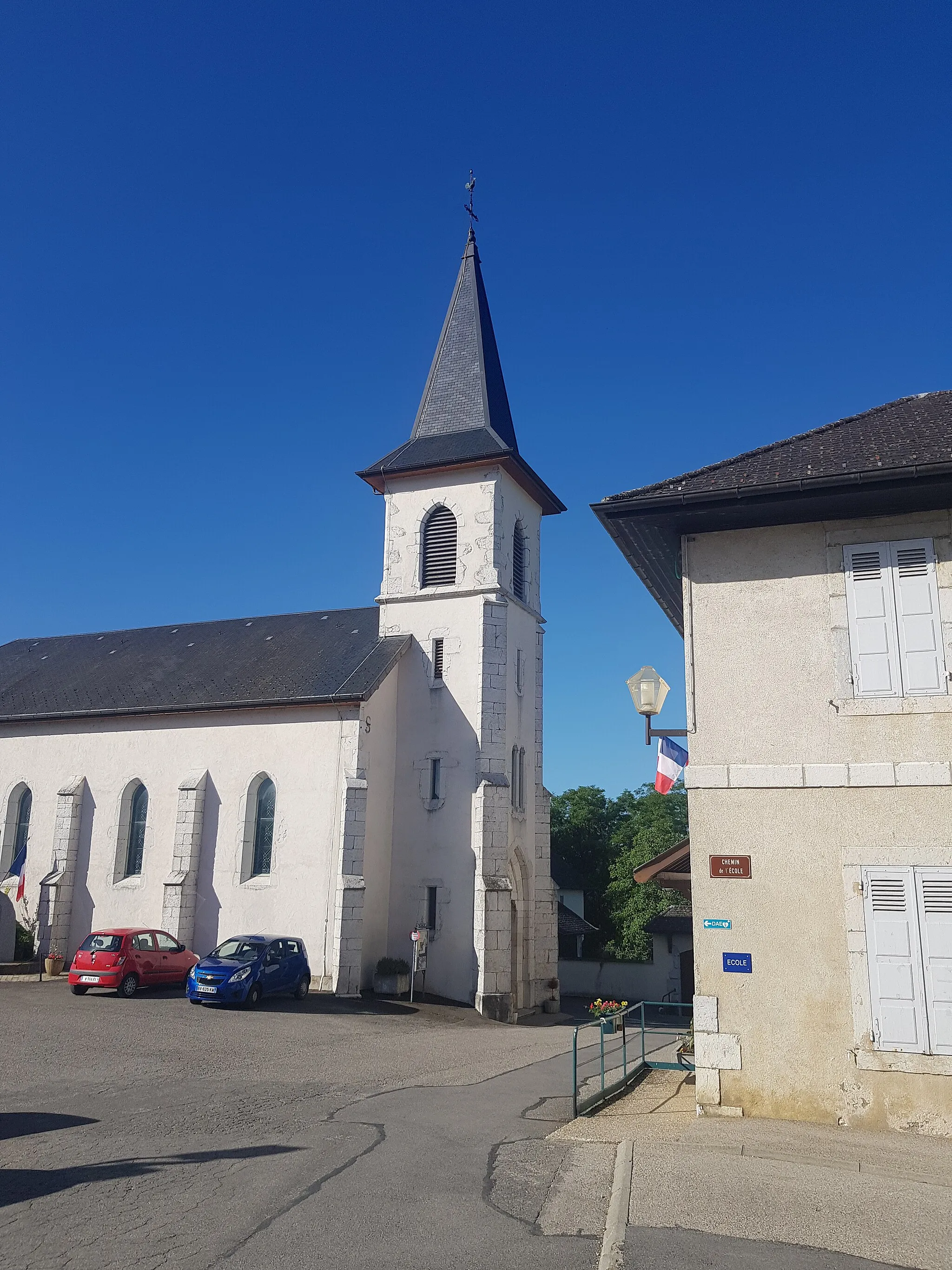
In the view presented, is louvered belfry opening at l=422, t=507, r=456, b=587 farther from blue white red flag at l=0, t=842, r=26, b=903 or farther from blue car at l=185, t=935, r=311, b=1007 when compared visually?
blue white red flag at l=0, t=842, r=26, b=903

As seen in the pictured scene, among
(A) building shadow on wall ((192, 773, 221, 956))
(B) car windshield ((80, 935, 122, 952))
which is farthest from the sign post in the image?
(B) car windshield ((80, 935, 122, 952))

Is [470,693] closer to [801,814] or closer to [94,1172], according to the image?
[801,814]

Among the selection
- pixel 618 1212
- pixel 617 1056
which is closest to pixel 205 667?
pixel 617 1056

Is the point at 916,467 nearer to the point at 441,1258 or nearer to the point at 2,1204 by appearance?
the point at 441,1258

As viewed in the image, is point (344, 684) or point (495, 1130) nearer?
point (495, 1130)

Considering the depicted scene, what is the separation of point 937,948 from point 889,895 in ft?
1.97

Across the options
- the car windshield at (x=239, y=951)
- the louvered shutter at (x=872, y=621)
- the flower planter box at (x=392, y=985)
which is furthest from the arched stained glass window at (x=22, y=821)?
the louvered shutter at (x=872, y=621)

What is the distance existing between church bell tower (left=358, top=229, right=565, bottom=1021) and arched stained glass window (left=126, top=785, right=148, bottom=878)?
743 centimetres

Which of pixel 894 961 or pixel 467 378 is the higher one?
pixel 467 378

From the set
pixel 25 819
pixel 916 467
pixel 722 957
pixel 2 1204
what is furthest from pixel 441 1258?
pixel 25 819

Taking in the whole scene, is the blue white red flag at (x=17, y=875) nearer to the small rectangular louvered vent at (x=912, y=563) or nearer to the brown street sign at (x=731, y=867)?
the brown street sign at (x=731, y=867)

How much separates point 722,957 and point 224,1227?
5.29 metres

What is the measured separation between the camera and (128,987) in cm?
2012

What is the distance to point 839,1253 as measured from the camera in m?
5.66
